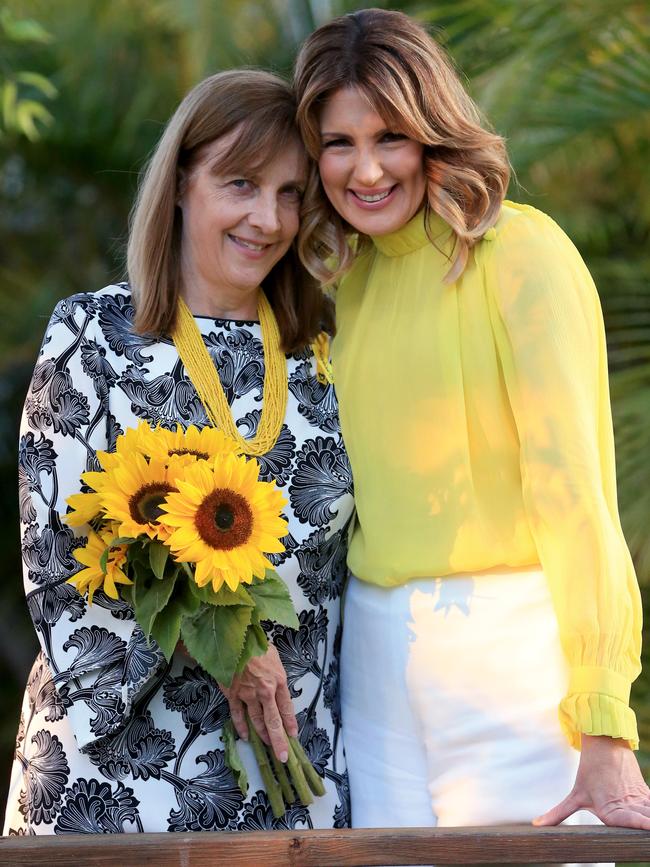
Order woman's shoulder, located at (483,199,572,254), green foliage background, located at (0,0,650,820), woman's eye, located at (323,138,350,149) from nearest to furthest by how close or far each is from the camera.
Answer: woman's shoulder, located at (483,199,572,254) < woman's eye, located at (323,138,350,149) < green foliage background, located at (0,0,650,820)

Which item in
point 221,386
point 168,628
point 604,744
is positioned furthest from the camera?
point 221,386

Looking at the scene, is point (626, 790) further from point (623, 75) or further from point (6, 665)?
point (6, 665)

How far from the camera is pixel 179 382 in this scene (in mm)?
2646

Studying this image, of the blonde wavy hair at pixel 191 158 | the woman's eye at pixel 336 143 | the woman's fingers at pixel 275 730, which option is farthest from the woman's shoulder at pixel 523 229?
the woman's fingers at pixel 275 730

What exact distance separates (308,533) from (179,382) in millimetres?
416

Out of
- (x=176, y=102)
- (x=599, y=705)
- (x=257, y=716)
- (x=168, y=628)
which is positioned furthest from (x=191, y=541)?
(x=176, y=102)

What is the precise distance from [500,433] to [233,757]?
0.83m

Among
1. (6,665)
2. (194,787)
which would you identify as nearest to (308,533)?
(194,787)

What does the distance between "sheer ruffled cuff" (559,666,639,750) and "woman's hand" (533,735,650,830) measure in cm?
2

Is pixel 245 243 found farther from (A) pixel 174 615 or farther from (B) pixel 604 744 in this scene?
(B) pixel 604 744

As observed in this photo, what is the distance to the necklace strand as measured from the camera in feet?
8.71

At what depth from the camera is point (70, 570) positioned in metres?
2.49

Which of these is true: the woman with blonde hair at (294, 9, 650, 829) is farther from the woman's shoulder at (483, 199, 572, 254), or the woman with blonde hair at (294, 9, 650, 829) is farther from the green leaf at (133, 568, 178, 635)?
the green leaf at (133, 568, 178, 635)

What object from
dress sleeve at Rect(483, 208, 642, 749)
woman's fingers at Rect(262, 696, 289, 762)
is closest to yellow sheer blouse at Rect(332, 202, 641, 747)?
dress sleeve at Rect(483, 208, 642, 749)
